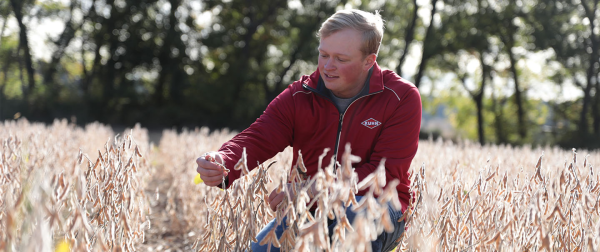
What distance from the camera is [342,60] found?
2053 millimetres

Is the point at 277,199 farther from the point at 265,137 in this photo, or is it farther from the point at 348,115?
the point at 348,115

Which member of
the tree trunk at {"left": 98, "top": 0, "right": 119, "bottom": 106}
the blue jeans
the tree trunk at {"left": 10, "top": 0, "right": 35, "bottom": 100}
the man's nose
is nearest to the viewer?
the blue jeans

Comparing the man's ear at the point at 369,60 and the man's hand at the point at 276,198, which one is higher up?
the man's ear at the point at 369,60

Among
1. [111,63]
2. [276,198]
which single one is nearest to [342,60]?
[276,198]

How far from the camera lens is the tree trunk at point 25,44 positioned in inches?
648

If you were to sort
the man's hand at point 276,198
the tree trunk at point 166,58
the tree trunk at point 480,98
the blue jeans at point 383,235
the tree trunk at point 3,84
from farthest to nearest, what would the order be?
the tree trunk at point 480,98, the tree trunk at point 166,58, the tree trunk at point 3,84, the blue jeans at point 383,235, the man's hand at point 276,198

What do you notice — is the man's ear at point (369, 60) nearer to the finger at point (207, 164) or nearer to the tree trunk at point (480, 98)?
the finger at point (207, 164)

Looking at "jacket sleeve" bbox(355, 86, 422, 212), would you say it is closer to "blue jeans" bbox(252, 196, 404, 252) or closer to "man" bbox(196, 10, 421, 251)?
"man" bbox(196, 10, 421, 251)

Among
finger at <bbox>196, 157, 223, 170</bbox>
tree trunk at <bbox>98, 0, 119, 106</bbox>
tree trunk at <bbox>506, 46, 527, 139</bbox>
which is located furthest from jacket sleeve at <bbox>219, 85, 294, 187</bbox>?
tree trunk at <bbox>506, 46, 527, 139</bbox>

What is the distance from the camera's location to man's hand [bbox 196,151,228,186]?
1.78 m

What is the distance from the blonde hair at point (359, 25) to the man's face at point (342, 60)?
21 mm

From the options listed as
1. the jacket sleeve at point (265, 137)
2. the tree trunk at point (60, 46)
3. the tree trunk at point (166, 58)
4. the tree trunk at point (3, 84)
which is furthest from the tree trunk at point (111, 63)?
the jacket sleeve at point (265, 137)

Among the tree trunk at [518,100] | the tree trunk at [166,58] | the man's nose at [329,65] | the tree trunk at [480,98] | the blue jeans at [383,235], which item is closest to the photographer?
the blue jeans at [383,235]

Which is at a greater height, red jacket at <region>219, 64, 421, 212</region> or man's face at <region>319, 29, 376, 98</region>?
man's face at <region>319, 29, 376, 98</region>
